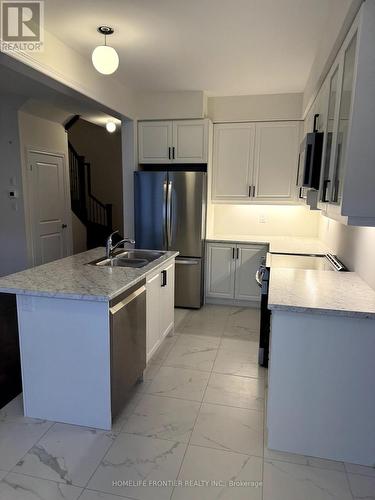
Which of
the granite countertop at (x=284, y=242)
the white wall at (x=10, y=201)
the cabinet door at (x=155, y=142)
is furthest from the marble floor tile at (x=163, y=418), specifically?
the white wall at (x=10, y=201)

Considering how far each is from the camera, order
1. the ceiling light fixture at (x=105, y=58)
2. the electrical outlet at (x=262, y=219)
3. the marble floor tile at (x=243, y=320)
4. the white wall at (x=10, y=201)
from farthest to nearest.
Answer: the electrical outlet at (x=262, y=219) → the white wall at (x=10, y=201) → the marble floor tile at (x=243, y=320) → the ceiling light fixture at (x=105, y=58)

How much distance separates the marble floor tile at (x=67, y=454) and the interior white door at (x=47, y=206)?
3.28m

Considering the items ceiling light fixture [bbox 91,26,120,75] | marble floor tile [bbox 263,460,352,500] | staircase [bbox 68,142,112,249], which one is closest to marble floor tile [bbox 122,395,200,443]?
marble floor tile [bbox 263,460,352,500]

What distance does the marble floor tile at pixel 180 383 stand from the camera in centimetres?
248

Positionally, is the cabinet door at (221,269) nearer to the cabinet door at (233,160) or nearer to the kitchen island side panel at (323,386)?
the cabinet door at (233,160)

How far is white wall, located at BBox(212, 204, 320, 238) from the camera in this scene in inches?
179

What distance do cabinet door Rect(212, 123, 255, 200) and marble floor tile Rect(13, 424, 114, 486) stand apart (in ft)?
10.5

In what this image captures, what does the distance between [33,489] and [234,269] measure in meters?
3.13

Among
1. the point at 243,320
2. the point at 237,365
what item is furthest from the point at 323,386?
the point at 243,320

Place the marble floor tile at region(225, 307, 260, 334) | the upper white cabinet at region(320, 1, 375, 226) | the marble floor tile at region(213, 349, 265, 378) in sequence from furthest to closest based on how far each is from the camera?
the marble floor tile at region(225, 307, 260, 334), the marble floor tile at region(213, 349, 265, 378), the upper white cabinet at region(320, 1, 375, 226)

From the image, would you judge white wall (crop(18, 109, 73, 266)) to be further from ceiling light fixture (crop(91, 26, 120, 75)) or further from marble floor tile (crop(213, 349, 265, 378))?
marble floor tile (crop(213, 349, 265, 378))

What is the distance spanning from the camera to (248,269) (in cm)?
427

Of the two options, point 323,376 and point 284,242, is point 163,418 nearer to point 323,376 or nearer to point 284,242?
point 323,376

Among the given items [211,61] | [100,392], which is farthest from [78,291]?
[211,61]
